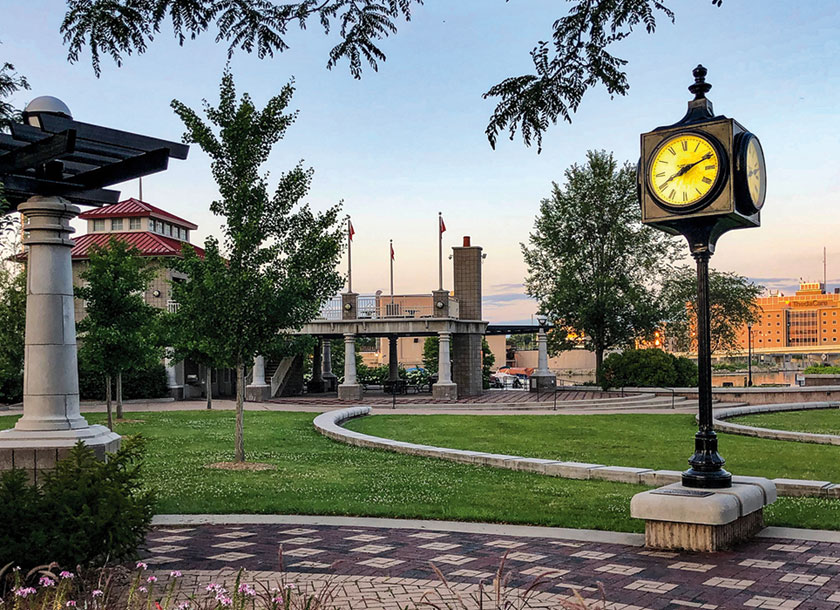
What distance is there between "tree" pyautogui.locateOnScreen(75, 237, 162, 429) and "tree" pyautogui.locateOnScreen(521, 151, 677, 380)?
83.9 feet

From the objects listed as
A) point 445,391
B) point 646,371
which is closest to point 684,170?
point 445,391

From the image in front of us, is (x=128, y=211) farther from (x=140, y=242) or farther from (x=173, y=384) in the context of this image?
(x=173, y=384)

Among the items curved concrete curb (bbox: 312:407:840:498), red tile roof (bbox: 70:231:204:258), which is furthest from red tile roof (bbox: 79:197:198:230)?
curved concrete curb (bbox: 312:407:840:498)

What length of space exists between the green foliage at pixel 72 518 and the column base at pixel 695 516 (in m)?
4.47

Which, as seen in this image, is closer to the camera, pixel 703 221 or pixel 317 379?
pixel 703 221

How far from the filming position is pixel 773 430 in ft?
63.8

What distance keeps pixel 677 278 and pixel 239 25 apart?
41136 millimetres

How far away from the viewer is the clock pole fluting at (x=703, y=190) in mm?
7980

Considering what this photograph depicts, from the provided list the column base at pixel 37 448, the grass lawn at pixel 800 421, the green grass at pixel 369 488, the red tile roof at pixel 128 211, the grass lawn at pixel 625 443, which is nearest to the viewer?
the column base at pixel 37 448

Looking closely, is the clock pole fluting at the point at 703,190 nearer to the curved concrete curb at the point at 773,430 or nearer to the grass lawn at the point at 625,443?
the grass lawn at the point at 625,443

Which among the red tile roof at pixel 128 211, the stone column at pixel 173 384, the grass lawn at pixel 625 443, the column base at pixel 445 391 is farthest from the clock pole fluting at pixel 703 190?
the red tile roof at pixel 128 211

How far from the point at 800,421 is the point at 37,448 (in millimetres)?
21581

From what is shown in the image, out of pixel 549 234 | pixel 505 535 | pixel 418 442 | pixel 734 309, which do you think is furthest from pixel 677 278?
pixel 505 535

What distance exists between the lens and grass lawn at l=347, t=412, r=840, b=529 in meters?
10.5
